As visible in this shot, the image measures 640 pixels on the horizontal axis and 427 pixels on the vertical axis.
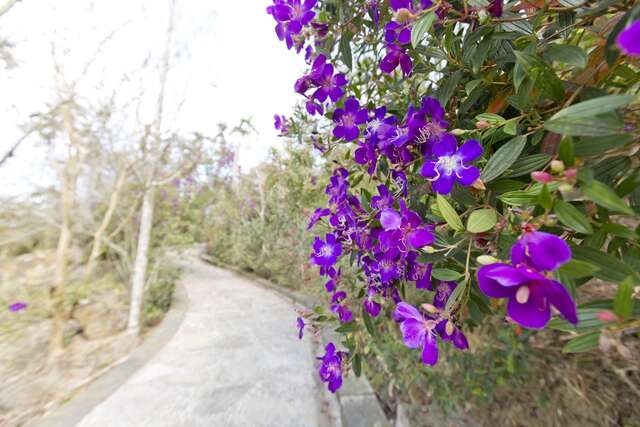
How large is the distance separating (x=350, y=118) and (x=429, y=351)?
506mm

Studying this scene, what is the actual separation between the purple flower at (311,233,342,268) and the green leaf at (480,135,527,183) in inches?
15.9

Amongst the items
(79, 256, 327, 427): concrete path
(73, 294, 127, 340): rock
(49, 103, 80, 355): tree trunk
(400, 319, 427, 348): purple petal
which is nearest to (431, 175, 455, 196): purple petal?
(400, 319, 427, 348): purple petal

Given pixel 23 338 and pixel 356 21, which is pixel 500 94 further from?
pixel 23 338

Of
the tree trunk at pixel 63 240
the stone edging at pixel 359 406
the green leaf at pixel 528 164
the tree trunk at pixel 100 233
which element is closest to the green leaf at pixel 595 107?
the green leaf at pixel 528 164

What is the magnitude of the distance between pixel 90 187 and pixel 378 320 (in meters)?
2.82

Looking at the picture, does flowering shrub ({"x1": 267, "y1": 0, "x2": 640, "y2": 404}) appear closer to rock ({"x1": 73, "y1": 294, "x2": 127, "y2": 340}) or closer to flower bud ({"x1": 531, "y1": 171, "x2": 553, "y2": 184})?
flower bud ({"x1": 531, "y1": 171, "x2": 553, "y2": 184})

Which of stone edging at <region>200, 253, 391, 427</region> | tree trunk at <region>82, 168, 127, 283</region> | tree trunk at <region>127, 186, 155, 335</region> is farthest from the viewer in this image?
tree trunk at <region>127, 186, 155, 335</region>

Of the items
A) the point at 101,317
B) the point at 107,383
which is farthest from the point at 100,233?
the point at 107,383

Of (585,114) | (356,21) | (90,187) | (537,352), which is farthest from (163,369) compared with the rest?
(585,114)

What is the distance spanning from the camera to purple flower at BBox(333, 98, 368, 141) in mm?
698

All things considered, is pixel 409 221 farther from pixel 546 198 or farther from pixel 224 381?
pixel 224 381

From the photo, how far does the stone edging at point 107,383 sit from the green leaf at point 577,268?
6.96ft

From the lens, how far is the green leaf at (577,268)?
0.91 feet

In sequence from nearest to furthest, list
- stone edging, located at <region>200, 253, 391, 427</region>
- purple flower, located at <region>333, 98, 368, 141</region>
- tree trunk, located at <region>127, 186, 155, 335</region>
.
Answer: purple flower, located at <region>333, 98, 368, 141</region>, stone edging, located at <region>200, 253, 391, 427</region>, tree trunk, located at <region>127, 186, 155, 335</region>
